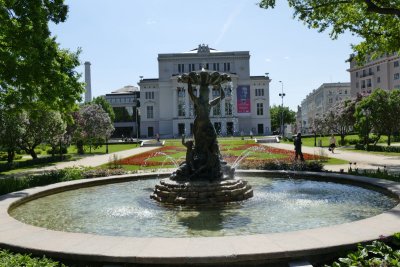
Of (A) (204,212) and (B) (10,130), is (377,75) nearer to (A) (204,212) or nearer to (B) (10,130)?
(B) (10,130)

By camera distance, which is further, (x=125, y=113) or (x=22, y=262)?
(x=125, y=113)

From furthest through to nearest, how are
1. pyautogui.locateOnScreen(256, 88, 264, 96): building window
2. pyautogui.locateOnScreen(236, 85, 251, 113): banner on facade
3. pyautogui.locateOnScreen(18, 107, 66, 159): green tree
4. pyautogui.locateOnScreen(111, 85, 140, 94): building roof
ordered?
pyautogui.locateOnScreen(111, 85, 140, 94): building roof < pyautogui.locateOnScreen(256, 88, 264, 96): building window < pyautogui.locateOnScreen(236, 85, 251, 113): banner on facade < pyautogui.locateOnScreen(18, 107, 66, 159): green tree

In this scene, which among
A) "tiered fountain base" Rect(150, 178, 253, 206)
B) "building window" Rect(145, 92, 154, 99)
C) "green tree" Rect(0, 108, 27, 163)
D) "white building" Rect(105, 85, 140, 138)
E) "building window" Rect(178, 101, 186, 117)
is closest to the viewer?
"tiered fountain base" Rect(150, 178, 253, 206)

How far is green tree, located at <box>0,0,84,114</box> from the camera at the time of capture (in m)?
18.0

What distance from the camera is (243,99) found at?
8725 centimetres

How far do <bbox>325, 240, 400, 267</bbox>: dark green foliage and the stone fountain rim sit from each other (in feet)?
1.02

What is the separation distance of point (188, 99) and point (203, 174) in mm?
78839

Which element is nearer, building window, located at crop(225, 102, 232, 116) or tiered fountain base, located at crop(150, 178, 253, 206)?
tiered fountain base, located at crop(150, 178, 253, 206)

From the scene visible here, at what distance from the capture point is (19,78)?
62.6 feet

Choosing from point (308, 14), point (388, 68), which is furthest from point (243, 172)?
point (388, 68)

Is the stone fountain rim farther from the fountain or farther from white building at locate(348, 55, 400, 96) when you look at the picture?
white building at locate(348, 55, 400, 96)

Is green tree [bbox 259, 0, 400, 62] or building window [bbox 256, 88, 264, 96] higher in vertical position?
building window [bbox 256, 88, 264, 96]

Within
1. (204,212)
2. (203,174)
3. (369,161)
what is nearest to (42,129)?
(203,174)

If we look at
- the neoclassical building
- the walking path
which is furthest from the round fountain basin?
the neoclassical building
